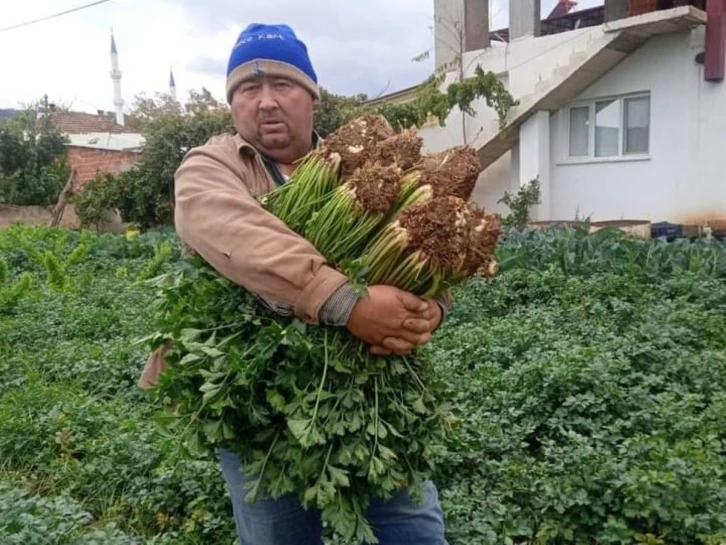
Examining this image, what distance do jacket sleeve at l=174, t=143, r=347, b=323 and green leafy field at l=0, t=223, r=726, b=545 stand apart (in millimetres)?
553

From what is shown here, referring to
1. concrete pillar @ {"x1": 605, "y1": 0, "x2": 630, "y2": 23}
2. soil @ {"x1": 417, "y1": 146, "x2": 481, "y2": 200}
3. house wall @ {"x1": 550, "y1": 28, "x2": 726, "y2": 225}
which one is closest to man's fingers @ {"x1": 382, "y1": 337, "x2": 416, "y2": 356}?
soil @ {"x1": 417, "y1": 146, "x2": 481, "y2": 200}

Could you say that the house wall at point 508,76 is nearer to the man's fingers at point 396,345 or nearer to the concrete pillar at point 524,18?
the concrete pillar at point 524,18

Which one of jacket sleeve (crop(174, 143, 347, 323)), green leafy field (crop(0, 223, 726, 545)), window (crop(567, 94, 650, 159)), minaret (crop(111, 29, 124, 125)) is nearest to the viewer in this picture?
jacket sleeve (crop(174, 143, 347, 323))

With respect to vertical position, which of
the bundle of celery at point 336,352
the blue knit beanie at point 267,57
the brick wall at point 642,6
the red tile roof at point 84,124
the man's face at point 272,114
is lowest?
the bundle of celery at point 336,352

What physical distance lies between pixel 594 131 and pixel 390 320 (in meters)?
11.3

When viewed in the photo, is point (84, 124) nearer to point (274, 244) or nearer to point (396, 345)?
point (274, 244)

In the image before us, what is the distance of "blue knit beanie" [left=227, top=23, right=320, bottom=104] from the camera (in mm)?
1772

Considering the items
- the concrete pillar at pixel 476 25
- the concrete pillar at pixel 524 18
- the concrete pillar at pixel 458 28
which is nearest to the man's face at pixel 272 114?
the concrete pillar at pixel 524 18

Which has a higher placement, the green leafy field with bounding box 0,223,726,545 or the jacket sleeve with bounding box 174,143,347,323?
the jacket sleeve with bounding box 174,143,347,323

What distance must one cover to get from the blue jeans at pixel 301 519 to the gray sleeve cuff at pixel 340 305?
0.50 m

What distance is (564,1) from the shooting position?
16.5 metres

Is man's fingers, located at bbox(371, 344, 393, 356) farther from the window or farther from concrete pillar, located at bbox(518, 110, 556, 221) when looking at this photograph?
concrete pillar, located at bbox(518, 110, 556, 221)

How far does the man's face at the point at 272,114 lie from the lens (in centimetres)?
177

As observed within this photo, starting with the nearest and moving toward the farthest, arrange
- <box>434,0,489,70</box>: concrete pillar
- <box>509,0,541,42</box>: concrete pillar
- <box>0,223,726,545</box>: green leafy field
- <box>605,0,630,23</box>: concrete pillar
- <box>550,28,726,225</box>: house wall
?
<box>0,223,726,545</box>: green leafy field < <box>550,28,726,225</box>: house wall < <box>509,0,541,42</box>: concrete pillar < <box>605,0,630,23</box>: concrete pillar < <box>434,0,489,70</box>: concrete pillar
